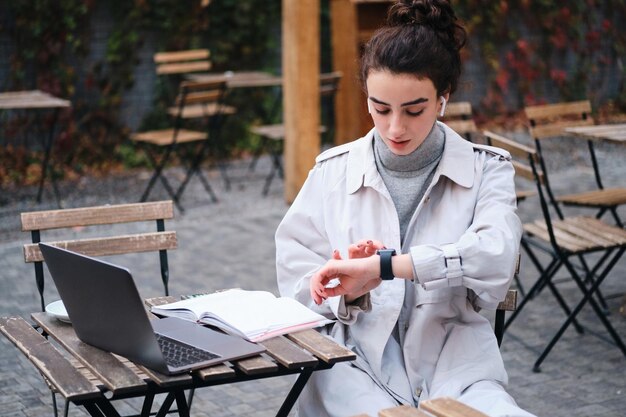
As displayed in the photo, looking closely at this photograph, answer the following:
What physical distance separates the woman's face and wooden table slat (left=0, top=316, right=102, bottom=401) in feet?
3.66

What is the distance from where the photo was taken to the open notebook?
2.98 m

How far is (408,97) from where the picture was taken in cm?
302

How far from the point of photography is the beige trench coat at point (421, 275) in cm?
295

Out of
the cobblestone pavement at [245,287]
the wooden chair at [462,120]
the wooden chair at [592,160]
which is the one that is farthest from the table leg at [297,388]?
the wooden chair at [462,120]

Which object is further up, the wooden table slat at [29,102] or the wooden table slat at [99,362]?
the wooden table slat at [29,102]

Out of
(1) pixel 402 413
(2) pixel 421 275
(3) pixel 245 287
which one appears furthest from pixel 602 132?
(1) pixel 402 413

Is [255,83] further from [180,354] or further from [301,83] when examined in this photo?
[180,354]

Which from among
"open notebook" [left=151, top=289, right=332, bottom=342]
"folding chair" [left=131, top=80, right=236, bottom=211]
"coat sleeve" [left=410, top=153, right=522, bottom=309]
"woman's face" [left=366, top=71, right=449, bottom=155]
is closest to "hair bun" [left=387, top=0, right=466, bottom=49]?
"woman's face" [left=366, top=71, right=449, bottom=155]

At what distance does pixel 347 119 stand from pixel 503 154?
8109 millimetres

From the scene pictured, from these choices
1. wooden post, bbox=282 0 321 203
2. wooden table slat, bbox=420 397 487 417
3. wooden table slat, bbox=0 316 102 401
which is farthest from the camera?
wooden post, bbox=282 0 321 203

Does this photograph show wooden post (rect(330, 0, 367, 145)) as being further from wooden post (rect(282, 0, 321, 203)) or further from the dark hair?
the dark hair

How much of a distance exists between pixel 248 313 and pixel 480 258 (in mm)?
691

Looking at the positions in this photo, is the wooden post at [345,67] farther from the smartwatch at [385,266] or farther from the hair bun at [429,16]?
the smartwatch at [385,266]

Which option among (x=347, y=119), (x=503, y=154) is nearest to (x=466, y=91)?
(x=347, y=119)
